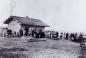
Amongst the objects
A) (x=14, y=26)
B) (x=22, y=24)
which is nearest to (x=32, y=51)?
(x=22, y=24)

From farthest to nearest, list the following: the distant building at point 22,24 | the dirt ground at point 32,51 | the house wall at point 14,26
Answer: the house wall at point 14,26
the distant building at point 22,24
the dirt ground at point 32,51

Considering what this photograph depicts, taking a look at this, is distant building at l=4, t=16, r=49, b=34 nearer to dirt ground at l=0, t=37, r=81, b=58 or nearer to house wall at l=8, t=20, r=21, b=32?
house wall at l=8, t=20, r=21, b=32

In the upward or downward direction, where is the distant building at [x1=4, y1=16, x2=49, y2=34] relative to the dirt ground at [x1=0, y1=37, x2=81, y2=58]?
upward

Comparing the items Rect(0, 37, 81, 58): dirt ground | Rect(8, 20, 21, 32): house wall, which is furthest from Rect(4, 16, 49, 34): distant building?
Rect(0, 37, 81, 58): dirt ground

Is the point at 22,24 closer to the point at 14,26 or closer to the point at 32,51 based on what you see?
the point at 14,26

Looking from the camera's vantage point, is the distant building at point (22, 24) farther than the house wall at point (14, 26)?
No

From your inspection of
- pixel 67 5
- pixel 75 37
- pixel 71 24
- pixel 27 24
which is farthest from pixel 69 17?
pixel 27 24

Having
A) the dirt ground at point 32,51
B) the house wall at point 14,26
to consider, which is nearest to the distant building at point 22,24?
the house wall at point 14,26

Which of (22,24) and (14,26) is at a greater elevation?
(22,24)

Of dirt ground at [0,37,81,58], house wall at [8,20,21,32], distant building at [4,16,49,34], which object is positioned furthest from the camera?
house wall at [8,20,21,32]

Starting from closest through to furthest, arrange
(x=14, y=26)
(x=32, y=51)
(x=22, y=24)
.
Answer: (x=32, y=51) → (x=22, y=24) → (x=14, y=26)

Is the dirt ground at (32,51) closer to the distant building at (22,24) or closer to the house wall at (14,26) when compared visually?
the distant building at (22,24)

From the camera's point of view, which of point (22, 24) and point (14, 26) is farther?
point (14, 26)

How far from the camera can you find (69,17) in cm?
689
